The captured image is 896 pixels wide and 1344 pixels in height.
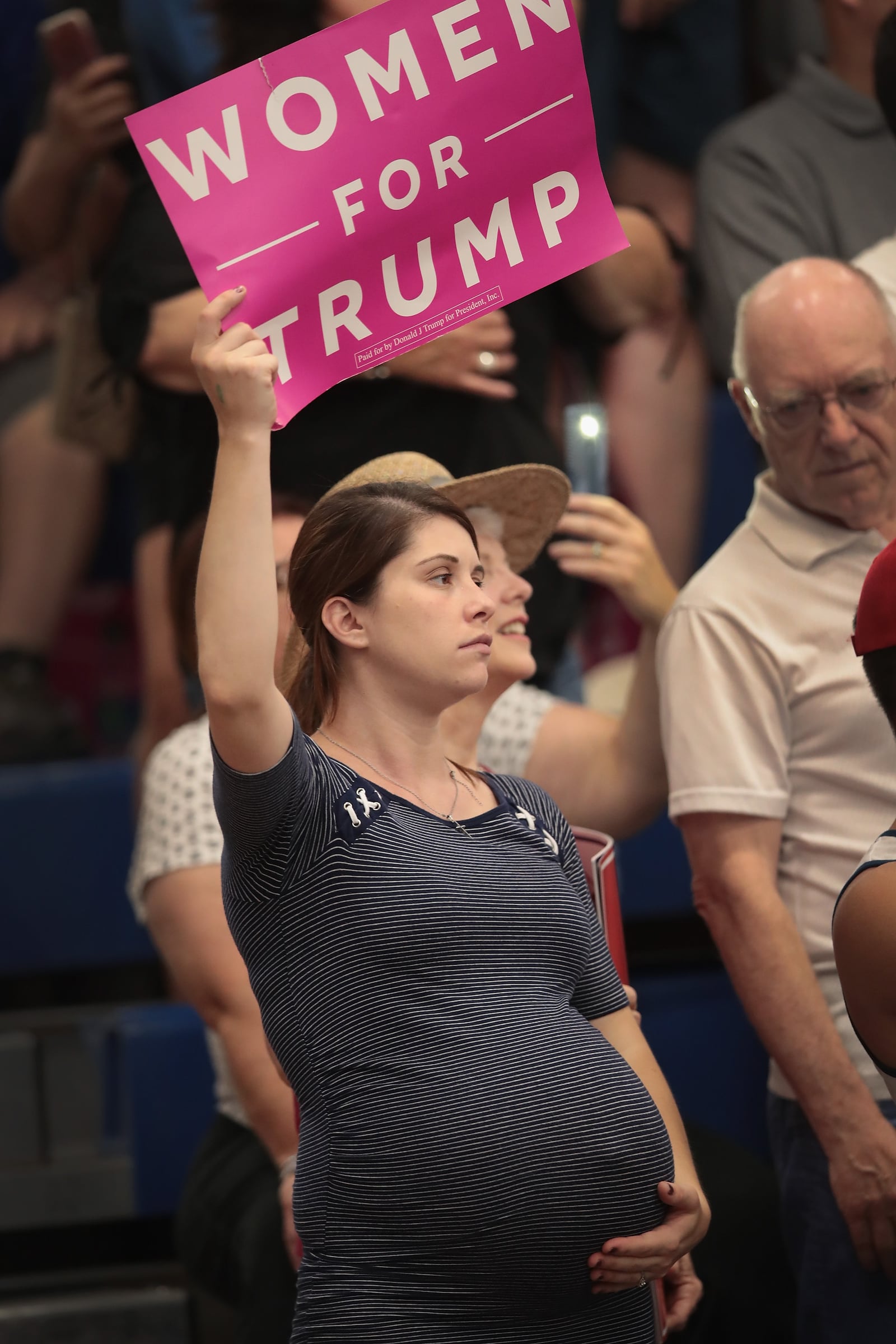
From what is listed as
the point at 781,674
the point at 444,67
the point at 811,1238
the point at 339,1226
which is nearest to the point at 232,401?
the point at 444,67

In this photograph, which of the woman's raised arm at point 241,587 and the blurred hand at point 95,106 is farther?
the blurred hand at point 95,106

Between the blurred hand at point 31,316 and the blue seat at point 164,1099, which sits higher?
the blurred hand at point 31,316

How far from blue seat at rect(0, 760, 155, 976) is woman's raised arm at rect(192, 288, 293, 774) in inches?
74.5

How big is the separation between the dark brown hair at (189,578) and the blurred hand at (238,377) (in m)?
0.91

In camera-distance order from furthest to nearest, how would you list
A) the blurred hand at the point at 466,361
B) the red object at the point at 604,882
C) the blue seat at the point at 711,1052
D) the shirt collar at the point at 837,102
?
the shirt collar at the point at 837,102, the blue seat at the point at 711,1052, the blurred hand at the point at 466,361, the red object at the point at 604,882

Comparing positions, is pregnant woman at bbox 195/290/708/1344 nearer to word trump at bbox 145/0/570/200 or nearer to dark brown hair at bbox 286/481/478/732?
dark brown hair at bbox 286/481/478/732

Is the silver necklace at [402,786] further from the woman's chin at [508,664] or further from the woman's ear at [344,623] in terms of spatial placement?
the woman's chin at [508,664]

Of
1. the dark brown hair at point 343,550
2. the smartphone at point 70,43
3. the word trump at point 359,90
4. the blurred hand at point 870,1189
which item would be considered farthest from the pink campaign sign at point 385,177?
the smartphone at point 70,43

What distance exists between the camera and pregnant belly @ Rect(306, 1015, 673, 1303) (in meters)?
1.31

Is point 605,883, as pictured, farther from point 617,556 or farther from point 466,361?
point 466,361

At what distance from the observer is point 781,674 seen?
186 cm

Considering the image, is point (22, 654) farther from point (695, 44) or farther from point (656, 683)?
point (695, 44)

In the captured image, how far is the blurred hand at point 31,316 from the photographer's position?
342 cm

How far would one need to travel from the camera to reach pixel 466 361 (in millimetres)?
2477
